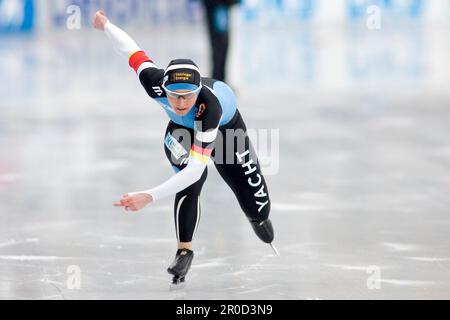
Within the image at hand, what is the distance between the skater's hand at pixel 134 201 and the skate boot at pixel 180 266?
0.74 metres

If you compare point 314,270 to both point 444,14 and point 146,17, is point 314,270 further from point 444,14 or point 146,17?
point 444,14

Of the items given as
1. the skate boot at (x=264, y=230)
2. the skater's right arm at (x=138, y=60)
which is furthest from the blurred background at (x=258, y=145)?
the skater's right arm at (x=138, y=60)

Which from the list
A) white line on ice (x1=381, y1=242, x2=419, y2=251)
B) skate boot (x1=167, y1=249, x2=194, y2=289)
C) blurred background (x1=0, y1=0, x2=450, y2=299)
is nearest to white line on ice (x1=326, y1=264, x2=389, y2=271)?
blurred background (x1=0, y1=0, x2=450, y2=299)

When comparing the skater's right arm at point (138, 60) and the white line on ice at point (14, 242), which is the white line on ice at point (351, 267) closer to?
the skater's right arm at point (138, 60)

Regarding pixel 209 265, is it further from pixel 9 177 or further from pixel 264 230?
pixel 9 177

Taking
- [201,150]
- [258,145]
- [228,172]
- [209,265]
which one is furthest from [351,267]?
[258,145]

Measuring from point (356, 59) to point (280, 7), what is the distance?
3782 mm

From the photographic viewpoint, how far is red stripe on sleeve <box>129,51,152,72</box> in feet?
19.2

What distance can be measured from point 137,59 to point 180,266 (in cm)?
109

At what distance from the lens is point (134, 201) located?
5094 millimetres

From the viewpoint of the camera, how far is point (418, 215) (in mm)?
7348

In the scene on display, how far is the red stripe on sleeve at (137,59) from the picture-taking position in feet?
19.2

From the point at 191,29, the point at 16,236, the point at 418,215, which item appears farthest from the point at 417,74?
the point at 16,236

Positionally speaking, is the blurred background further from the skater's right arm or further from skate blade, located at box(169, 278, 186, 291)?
the skater's right arm
